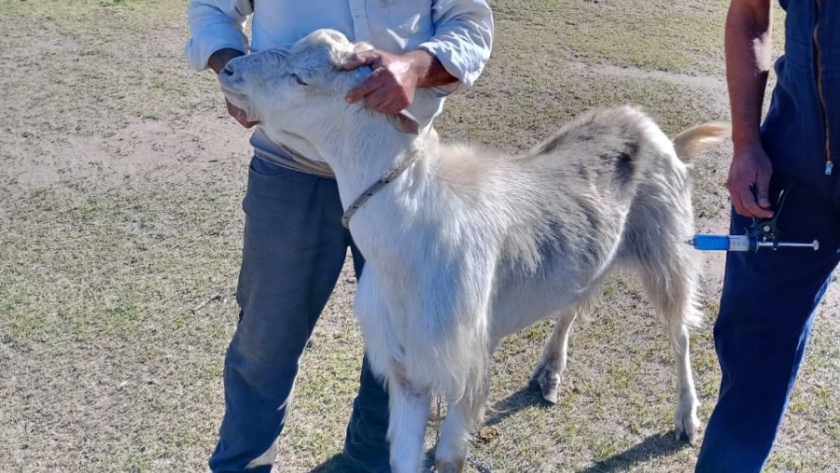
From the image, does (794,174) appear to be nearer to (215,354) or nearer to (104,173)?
(215,354)

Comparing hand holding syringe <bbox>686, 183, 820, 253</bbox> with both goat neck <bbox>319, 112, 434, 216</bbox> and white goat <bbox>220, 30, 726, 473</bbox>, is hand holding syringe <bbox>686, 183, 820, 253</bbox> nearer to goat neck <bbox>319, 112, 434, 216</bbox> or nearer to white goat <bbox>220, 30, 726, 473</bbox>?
white goat <bbox>220, 30, 726, 473</bbox>

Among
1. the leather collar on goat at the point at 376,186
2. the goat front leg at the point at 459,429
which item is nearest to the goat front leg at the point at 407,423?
the goat front leg at the point at 459,429

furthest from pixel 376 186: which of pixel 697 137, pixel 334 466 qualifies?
pixel 697 137

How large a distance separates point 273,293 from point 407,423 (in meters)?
0.63

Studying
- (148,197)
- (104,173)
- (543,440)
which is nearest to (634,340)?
(543,440)

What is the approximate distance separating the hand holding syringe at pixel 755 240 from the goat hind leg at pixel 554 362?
1433 mm

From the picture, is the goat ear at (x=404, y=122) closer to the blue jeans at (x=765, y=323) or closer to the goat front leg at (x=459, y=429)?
the goat front leg at (x=459, y=429)

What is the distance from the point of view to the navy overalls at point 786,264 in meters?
2.34

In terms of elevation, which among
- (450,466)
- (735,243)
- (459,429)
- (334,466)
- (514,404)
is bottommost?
(334,466)

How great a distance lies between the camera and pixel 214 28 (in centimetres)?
264

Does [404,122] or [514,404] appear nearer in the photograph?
[404,122]

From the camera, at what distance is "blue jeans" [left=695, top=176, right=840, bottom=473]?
8.39 ft

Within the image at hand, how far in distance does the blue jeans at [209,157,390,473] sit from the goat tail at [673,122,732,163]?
4.91 ft

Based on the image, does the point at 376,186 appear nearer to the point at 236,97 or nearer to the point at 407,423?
the point at 236,97
